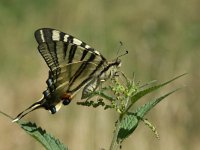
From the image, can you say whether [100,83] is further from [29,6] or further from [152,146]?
[29,6]

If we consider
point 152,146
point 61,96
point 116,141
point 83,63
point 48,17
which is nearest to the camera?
point 116,141

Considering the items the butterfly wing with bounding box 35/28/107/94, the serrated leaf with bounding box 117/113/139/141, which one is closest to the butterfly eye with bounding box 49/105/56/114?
the butterfly wing with bounding box 35/28/107/94

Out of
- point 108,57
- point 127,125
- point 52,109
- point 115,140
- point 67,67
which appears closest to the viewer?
point 115,140

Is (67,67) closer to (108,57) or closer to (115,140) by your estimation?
(115,140)

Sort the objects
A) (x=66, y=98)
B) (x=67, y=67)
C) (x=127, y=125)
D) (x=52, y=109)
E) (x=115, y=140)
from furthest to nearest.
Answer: (x=67, y=67) → (x=66, y=98) → (x=52, y=109) → (x=127, y=125) → (x=115, y=140)

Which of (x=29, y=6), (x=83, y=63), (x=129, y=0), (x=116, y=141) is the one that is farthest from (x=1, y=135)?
(x=129, y=0)

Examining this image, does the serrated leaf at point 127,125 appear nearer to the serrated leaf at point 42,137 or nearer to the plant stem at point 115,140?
the plant stem at point 115,140

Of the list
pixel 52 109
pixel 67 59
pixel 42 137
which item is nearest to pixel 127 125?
pixel 42 137

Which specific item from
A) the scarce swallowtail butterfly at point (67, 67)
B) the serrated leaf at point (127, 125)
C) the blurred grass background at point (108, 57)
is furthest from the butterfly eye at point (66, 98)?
the blurred grass background at point (108, 57)
